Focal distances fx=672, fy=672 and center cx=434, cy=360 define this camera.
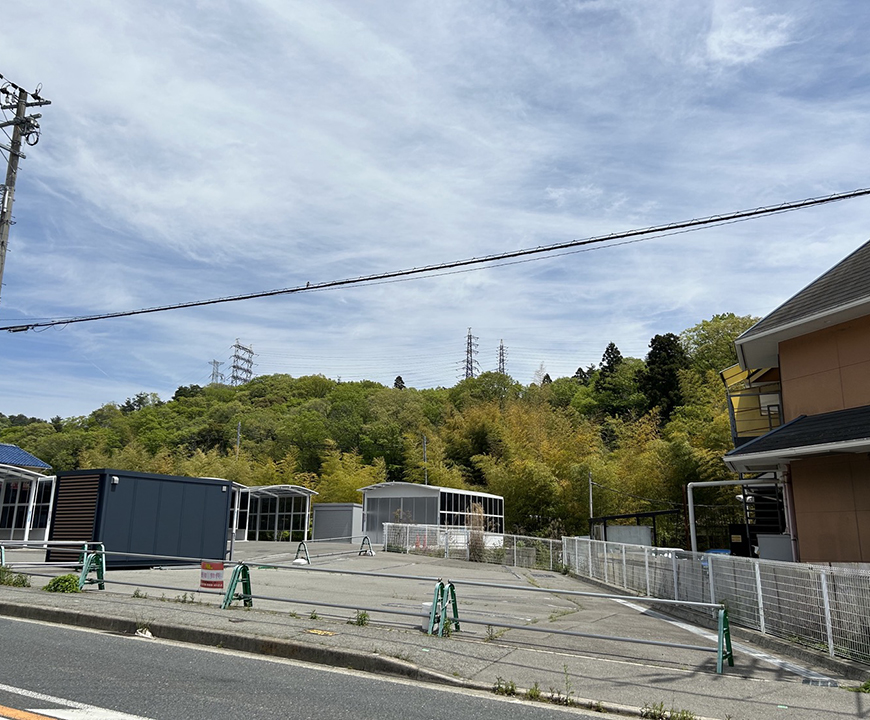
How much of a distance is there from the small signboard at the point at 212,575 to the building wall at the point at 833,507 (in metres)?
10.6

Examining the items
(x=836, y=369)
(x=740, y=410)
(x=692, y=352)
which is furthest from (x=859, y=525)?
(x=692, y=352)

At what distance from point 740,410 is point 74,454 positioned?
6367 centimetres

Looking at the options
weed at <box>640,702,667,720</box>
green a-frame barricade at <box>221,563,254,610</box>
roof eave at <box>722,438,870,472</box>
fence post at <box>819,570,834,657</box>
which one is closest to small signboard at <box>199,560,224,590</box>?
green a-frame barricade at <box>221,563,254,610</box>

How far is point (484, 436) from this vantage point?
51562 millimetres

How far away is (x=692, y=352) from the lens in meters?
57.7

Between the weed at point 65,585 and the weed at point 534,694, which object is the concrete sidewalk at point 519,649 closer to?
the weed at point 534,694

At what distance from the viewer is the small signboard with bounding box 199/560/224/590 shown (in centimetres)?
1022

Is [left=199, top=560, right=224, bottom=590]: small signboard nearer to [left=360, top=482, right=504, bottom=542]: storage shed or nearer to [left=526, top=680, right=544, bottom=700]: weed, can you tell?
[left=526, top=680, right=544, bottom=700]: weed

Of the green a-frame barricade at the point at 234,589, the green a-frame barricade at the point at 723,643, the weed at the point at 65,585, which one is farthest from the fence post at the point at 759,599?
the weed at the point at 65,585

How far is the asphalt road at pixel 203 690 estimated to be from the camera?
4871 millimetres

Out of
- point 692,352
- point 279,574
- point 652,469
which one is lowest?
point 279,574

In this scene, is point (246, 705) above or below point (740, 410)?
below

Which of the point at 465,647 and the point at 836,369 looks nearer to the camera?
the point at 465,647

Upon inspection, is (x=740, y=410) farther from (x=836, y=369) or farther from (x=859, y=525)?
(x=859, y=525)
